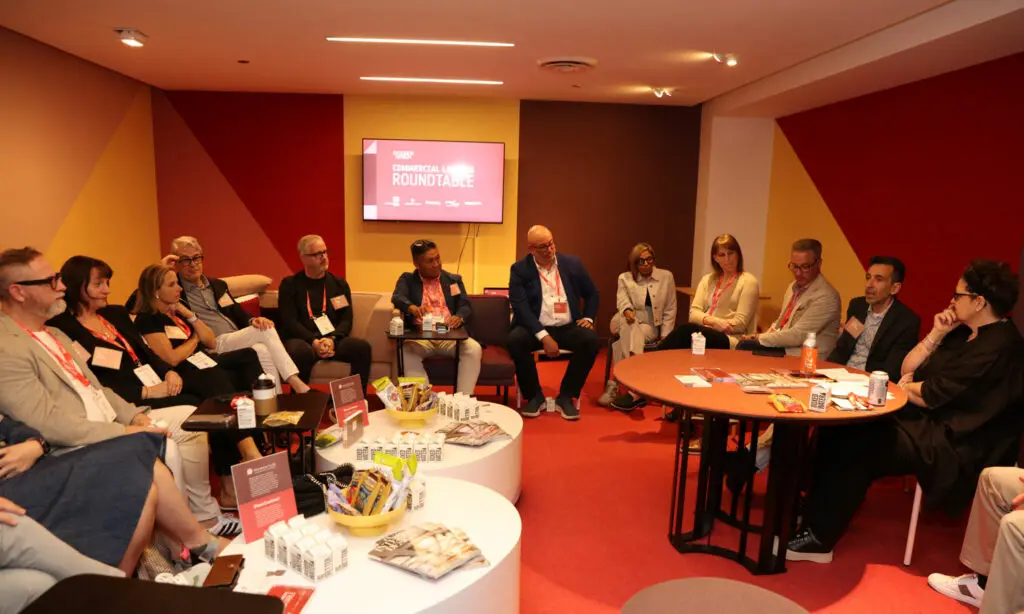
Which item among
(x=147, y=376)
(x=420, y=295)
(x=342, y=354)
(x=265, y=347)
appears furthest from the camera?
(x=420, y=295)

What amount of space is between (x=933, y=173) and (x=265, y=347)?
15.2 feet

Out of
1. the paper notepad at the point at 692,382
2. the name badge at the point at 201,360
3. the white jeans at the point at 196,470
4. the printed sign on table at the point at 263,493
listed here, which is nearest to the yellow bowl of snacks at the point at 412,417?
the white jeans at the point at 196,470

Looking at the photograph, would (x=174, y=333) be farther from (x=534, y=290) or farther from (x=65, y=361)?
(x=534, y=290)

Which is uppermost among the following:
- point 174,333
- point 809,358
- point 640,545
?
point 809,358

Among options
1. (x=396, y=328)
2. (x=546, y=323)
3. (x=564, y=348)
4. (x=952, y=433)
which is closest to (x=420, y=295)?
(x=396, y=328)

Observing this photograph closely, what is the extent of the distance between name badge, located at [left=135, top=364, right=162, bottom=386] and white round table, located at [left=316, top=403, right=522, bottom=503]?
1.10m

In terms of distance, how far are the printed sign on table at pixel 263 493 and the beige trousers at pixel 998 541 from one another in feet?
7.93

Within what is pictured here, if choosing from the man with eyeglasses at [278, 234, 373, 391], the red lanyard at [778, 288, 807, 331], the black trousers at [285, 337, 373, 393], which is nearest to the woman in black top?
the red lanyard at [778, 288, 807, 331]

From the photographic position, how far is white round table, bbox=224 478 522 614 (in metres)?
1.73

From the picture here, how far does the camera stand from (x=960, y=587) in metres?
2.68

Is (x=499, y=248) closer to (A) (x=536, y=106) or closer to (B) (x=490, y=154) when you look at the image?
(B) (x=490, y=154)

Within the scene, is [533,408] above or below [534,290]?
below

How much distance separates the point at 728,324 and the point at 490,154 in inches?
133

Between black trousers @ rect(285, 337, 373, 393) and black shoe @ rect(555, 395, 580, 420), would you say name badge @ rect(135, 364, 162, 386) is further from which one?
black shoe @ rect(555, 395, 580, 420)
